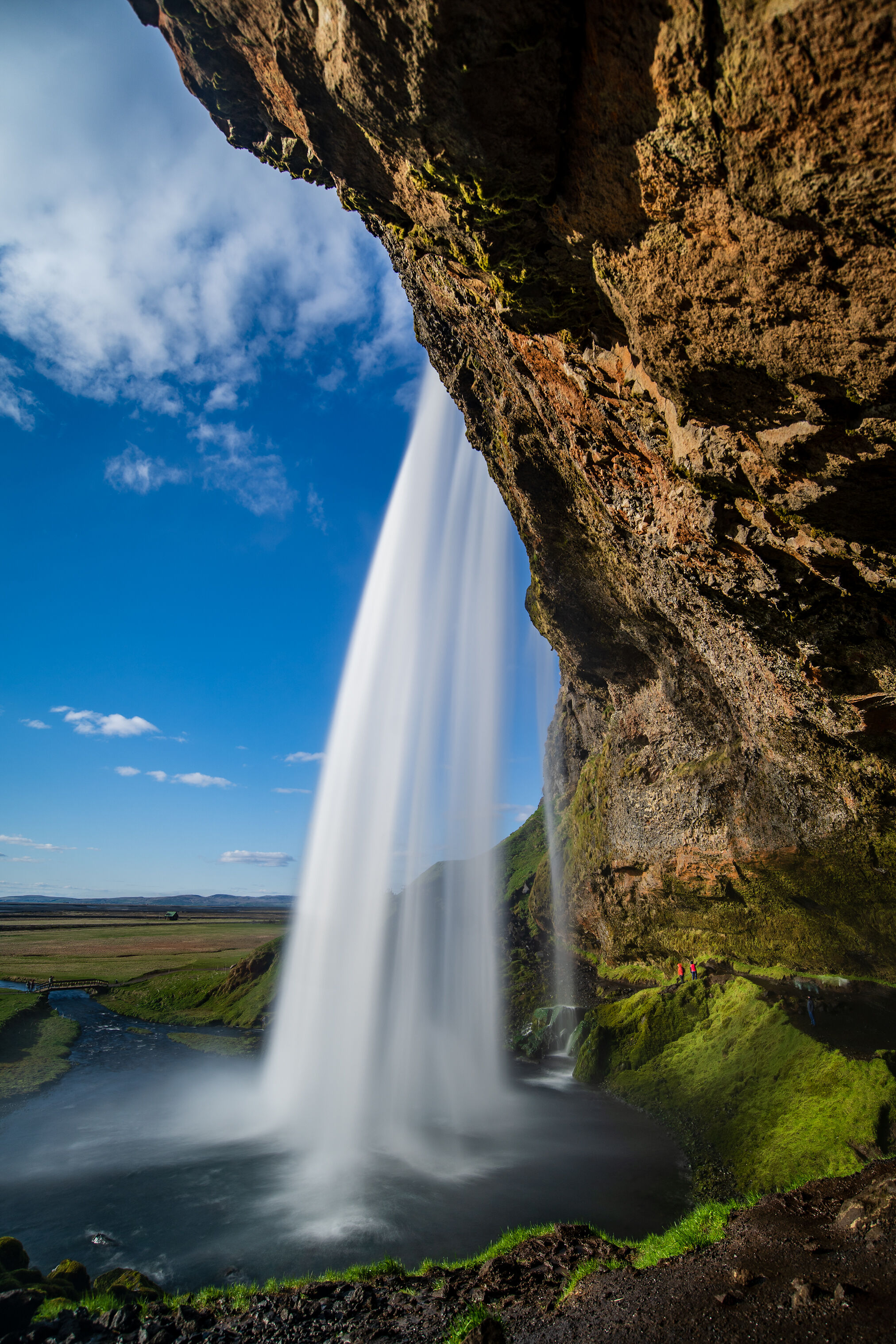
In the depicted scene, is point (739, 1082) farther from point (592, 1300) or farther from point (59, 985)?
point (59, 985)

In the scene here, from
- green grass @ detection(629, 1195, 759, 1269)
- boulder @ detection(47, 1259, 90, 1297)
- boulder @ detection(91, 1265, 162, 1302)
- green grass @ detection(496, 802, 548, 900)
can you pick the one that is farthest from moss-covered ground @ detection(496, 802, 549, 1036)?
boulder @ detection(47, 1259, 90, 1297)

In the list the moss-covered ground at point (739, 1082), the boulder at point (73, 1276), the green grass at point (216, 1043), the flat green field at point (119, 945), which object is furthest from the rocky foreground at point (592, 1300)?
the flat green field at point (119, 945)

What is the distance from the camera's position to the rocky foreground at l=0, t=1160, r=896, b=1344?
715 cm

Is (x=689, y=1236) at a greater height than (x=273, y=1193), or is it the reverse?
(x=689, y=1236)

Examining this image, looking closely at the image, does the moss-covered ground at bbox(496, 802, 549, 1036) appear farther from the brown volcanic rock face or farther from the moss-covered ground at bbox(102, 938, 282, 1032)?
the brown volcanic rock face

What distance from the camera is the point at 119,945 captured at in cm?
8606

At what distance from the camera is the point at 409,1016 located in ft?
90.3

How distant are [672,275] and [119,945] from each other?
10749cm

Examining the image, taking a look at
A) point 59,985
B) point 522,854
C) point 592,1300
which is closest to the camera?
point 592,1300

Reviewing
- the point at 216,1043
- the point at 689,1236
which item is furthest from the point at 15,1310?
the point at 216,1043

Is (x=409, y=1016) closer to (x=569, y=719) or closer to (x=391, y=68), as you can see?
(x=569, y=719)

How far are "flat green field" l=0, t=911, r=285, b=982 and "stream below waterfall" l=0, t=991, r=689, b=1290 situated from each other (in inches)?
1427

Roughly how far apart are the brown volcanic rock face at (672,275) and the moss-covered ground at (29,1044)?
31.2 metres

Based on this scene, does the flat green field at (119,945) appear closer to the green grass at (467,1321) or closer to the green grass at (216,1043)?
the green grass at (216,1043)
